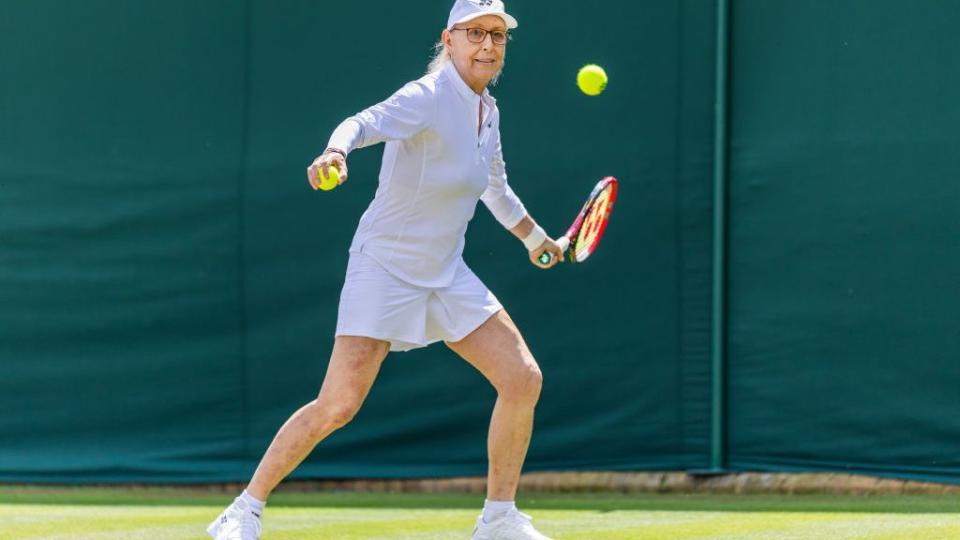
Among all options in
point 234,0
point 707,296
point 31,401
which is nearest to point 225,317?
point 31,401

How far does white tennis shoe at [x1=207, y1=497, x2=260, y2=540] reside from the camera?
4432 mm

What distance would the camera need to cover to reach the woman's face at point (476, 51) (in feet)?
15.2

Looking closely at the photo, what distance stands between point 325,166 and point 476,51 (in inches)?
34.9

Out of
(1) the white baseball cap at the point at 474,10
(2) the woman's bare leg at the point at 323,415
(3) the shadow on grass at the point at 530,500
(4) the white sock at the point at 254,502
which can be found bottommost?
(3) the shadow on grass at the point at 530,500

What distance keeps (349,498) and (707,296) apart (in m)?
1.78

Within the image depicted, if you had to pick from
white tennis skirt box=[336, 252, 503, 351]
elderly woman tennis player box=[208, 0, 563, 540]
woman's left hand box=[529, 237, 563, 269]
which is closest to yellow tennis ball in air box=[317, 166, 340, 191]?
elderly woman tennis player box=[208, 0, 563, 540]

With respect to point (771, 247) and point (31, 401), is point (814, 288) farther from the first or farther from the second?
point (31, 401)

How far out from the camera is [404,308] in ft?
15.2

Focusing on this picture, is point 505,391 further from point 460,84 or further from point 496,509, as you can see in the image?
point 460,84

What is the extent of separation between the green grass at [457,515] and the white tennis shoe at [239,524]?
29.9 inches

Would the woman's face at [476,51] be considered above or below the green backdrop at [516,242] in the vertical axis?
above

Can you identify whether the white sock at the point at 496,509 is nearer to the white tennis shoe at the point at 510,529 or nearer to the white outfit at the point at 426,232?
the white tennis shoe at the point at 510,529

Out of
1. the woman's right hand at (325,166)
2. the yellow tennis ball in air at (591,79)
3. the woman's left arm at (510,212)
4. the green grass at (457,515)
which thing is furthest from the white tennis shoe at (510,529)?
the yellow tennis ball in air at (591,79)

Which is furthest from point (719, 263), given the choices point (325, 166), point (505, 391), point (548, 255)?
point (325, 166)
